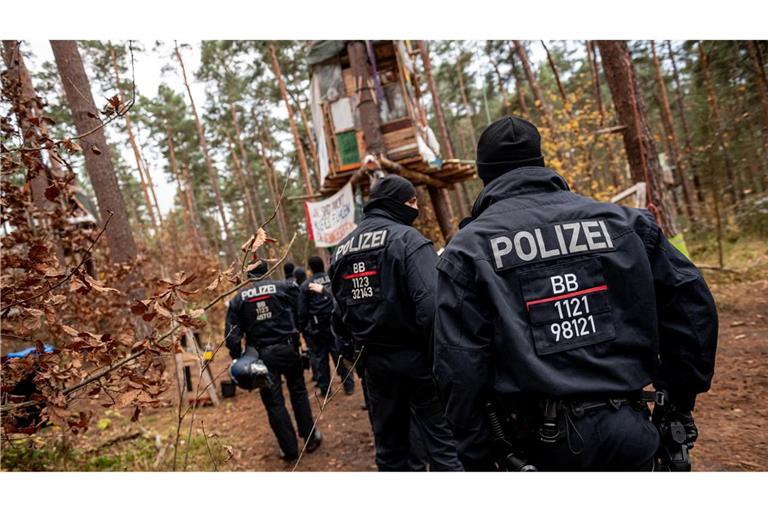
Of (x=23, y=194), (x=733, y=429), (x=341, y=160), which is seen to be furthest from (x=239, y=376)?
(x=341, y=160)

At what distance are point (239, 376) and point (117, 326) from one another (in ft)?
12.9

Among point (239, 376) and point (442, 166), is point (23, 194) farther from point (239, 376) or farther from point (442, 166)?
point (442, 166)

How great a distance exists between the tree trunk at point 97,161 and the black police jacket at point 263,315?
263 centimetres

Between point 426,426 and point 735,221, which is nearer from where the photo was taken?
point 426,426

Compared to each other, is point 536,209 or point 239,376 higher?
point 536,209

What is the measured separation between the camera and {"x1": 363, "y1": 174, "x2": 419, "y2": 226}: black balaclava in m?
3.36

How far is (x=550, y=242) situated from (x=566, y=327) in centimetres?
34

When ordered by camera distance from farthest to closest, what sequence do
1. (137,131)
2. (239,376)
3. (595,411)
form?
(137,131) → (239,376) → (595,411)

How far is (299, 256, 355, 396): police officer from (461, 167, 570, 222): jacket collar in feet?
14.4

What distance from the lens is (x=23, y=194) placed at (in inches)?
110

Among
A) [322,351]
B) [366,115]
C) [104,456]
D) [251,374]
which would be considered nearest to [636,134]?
[366,115]

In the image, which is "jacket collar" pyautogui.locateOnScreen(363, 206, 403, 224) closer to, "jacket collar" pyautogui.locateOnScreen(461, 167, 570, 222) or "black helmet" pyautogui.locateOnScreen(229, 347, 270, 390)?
"jacket collar" pyautogui.locateOnScreen(461, 167, 570, 222)

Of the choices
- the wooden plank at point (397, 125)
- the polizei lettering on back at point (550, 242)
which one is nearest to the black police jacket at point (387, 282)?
the polizei lettering on back at point (550, 242)
